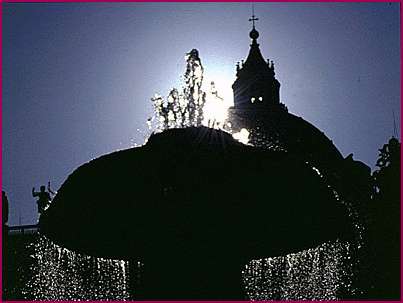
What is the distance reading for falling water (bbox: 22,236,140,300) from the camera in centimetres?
609

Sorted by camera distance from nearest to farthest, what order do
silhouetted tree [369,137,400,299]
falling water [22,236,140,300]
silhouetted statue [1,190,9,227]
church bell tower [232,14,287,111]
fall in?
falling water [22,236,140,300] → silhouetted statue [1,190,9,227] → silhouetted tree [369,137,400,299] → church bell tower [232,14,287,111]

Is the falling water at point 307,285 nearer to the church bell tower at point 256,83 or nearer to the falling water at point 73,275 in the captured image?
the falling water at point 73,275

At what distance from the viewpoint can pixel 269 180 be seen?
4879 millimetres

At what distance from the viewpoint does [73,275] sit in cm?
768

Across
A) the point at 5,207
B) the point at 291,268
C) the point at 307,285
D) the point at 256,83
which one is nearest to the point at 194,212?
the point at 291,268

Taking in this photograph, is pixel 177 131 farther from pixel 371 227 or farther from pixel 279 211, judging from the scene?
pixel 371 227

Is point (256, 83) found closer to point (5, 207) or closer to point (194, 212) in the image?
point (5, 207)

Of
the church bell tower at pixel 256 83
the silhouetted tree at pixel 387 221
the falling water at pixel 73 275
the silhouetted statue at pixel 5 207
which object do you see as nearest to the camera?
the falling water at pixel 73 275

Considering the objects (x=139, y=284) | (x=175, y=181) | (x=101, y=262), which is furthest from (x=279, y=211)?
(x=101, y=262)

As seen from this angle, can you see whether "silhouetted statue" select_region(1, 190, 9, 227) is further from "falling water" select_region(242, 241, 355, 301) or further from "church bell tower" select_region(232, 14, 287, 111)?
"church bell tower" select_region(232, 14, 287, 111)

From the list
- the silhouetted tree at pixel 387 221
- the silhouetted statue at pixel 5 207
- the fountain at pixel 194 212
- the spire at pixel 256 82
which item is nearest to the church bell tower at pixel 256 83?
the spire at pixel 256 82

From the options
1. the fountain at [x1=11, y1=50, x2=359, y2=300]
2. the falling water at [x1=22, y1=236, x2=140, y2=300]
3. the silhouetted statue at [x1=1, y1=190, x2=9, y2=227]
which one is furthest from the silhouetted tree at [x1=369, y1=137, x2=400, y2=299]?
the silhouetted statue at [x1=1, y1=190, x2=9, y2=227]

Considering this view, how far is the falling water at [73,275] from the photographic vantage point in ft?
20.0

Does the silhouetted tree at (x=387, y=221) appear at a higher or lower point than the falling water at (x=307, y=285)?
higher
